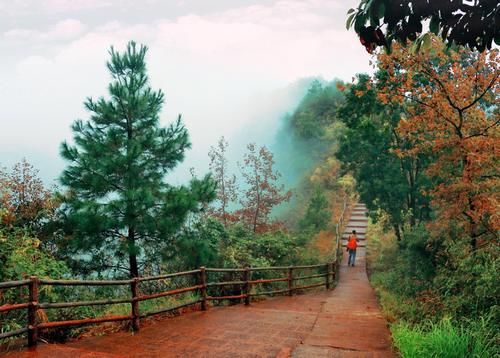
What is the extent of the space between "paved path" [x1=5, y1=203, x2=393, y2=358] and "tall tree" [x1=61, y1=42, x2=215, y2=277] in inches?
165

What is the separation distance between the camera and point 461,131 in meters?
10.8

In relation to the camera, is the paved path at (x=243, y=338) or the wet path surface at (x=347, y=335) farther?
the wet path surface at (x=347, y=335)

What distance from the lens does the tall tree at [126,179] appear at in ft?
36.5

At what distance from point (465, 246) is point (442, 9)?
24.0ft

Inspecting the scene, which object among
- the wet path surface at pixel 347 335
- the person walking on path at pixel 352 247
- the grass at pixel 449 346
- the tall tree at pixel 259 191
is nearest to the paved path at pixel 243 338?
the wet path surface at pixel 347 335

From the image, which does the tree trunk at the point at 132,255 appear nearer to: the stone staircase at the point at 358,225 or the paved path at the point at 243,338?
the paved path at the point at 243,338

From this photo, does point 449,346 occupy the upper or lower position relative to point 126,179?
lower

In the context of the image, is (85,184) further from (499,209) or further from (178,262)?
(499,209)

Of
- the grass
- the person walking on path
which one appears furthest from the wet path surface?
the person walking on path

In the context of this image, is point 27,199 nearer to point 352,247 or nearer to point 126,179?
point 126,179

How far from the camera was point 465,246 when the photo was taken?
8594 millimetres

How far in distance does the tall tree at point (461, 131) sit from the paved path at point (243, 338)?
3838 mm

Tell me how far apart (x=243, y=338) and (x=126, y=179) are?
720 centimetres

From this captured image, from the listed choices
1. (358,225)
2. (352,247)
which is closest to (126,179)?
(352,247)
